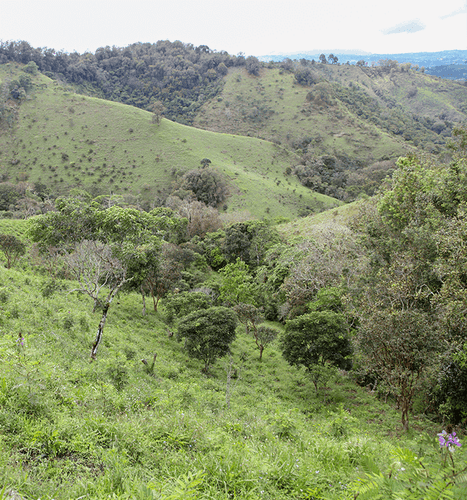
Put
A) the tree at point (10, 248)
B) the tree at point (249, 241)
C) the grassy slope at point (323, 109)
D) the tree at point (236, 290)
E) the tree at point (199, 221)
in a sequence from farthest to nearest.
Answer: the grassy slope at point (323, 109)
the tree at point (199, 221)
the tree at point (249, 241)
the tree at point (236, 290)
the tree at point (10, 248)

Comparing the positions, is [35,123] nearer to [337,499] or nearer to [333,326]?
[333,326]

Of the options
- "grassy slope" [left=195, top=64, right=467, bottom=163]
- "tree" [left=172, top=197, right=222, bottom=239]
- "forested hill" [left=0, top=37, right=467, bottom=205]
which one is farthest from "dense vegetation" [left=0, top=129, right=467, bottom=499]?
"grassy slope" [left=195, top=64, right=467, bottom=163]

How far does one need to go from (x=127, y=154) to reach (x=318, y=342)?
8408cm

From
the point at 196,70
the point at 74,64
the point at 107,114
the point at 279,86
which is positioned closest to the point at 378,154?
the point at 279,86

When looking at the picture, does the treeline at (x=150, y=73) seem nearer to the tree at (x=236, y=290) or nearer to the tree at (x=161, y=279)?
the tree at (x=161, y=279)

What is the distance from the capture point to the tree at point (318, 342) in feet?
55.1

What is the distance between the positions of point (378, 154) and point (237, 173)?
5481 cm

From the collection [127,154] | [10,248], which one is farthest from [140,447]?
[127,154]

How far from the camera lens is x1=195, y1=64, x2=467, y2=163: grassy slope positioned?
110188 mm

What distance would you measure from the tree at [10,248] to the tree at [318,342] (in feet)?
73.9

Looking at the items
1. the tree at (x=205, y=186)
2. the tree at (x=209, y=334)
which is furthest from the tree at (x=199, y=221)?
the tree at (x=209, y=334)

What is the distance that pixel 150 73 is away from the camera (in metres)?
153

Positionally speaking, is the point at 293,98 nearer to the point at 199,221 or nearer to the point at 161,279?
the point at 199,221

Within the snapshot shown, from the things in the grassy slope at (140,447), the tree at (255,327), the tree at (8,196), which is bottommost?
the tree at (255,327)
